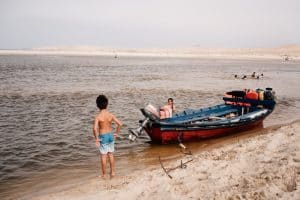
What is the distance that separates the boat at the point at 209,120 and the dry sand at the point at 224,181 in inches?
140

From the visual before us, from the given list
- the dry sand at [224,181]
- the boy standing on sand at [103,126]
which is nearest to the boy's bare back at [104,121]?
the boy standing on sand at [103,126]

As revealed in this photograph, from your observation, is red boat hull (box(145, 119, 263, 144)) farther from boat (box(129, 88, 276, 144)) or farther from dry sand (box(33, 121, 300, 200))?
dry sand (box(33, 121, 300, 200))

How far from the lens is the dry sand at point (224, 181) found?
552 centimetres

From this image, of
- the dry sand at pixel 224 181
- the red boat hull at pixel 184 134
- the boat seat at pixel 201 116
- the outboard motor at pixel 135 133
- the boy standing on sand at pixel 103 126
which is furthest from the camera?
the boat seat at pixel 201 116

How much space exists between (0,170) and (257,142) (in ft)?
23.4

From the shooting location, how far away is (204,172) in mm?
6836

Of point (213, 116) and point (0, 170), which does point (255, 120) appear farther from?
point (0, 170)

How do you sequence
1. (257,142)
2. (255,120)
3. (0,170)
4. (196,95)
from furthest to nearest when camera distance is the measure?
1. (196,95)
2. (255,120)
3. (0,170)
4. (257,142)

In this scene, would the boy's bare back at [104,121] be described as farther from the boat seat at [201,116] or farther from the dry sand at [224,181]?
the boat seat at [201,116]

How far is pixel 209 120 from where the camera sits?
14.0 meters

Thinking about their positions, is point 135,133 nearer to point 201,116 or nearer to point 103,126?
point 103,126

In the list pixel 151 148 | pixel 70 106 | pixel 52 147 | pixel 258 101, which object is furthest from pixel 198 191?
pixel 70 106

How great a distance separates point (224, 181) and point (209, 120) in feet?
26.2

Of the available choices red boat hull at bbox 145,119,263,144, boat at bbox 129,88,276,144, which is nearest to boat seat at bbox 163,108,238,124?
boat at bbox 129,88,276,144
